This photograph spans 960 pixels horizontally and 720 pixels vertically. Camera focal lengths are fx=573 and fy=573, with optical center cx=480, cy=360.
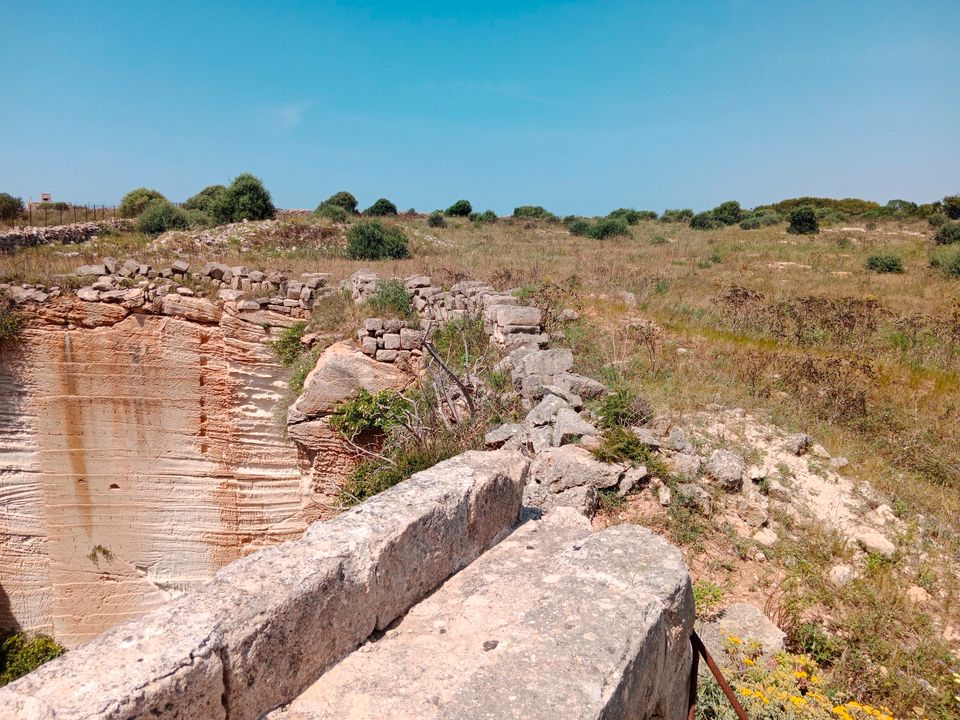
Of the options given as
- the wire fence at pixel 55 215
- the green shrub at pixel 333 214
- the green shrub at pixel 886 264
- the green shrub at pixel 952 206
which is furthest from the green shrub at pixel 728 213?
the wire fence at pixel 55 215

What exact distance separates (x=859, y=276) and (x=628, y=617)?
14.1 m

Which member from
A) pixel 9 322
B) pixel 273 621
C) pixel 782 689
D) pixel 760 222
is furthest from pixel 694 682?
pixel 760 222

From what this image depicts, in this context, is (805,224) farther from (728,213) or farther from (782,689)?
(782,689)

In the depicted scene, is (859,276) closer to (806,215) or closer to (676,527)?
(806,215)

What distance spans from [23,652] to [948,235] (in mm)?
24744

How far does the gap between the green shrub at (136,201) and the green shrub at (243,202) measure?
5.47m

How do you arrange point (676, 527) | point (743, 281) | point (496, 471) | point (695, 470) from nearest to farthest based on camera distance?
point (496, 471) < point (676, 527) < point (695, 470) < point (743, 281)

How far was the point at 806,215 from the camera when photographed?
2189 cm

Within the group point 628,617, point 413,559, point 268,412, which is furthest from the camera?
point 268,412

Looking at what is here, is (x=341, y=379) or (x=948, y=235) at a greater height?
(x=948, y=235)

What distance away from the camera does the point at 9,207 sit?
19406mm

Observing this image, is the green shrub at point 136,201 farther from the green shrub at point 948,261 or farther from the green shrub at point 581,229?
the green shrub at point 948,261

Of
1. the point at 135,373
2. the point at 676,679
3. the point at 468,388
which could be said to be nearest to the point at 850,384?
the point at 468,388

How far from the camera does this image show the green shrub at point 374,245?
529 inches
